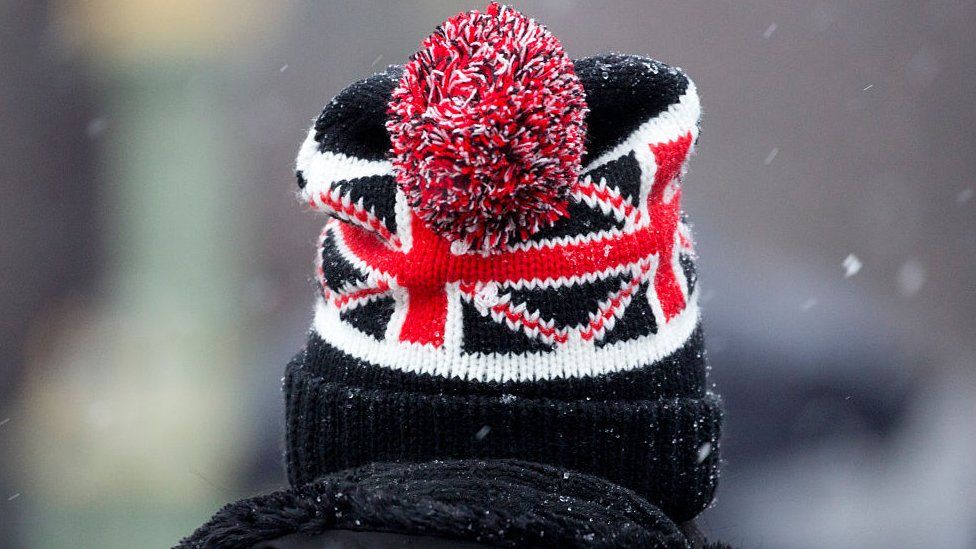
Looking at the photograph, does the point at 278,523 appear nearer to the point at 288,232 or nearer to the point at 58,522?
the point at 58,522

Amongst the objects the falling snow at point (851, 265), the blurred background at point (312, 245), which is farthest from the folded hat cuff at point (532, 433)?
the falling snow at point (851, 265)

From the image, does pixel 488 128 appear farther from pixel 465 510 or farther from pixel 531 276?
pixel 465 510

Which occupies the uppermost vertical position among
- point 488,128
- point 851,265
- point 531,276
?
point 488,128

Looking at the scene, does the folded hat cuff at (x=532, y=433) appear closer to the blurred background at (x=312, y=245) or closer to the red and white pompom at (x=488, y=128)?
the red and white pompom at (x=488, y=128)

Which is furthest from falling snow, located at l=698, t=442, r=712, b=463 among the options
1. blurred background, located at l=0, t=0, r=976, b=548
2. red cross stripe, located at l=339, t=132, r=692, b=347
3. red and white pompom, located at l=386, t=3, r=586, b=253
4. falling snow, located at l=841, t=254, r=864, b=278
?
falling snow, located at l=841, t=254, r=864, b=278

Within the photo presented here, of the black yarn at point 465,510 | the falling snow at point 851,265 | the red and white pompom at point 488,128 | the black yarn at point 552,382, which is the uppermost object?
the red and white pompom at point 488,128

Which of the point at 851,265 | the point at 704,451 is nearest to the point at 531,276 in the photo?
the point at 704,451
